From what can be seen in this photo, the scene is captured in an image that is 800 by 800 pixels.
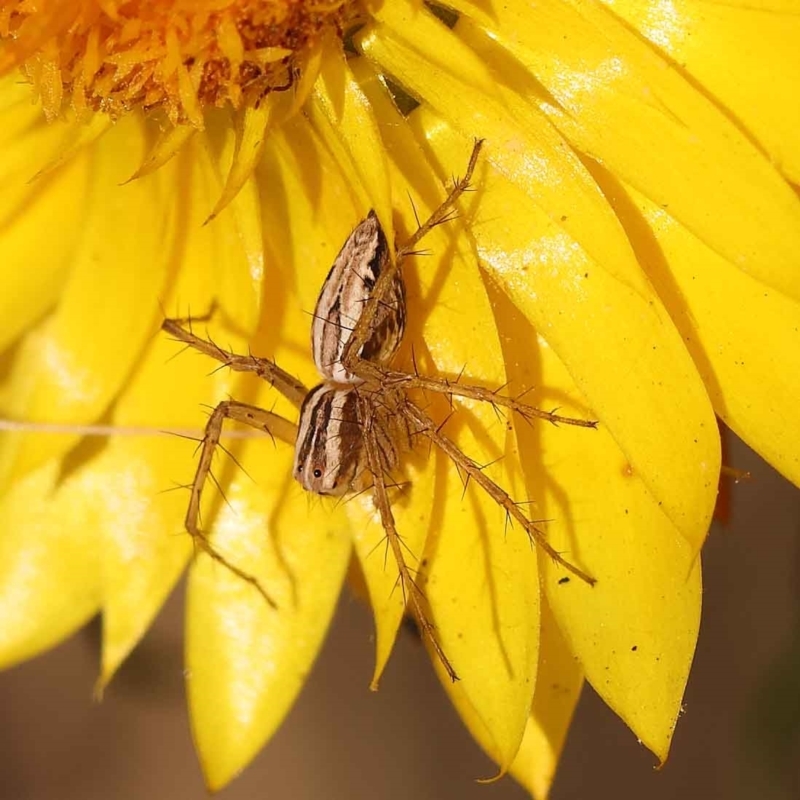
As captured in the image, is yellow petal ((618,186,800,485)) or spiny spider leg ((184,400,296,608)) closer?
yellow petal ((618,186,800,485))

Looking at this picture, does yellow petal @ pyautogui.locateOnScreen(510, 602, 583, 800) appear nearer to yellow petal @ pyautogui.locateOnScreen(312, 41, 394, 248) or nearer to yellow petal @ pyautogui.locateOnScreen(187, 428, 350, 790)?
yellow petal @ pyautogui.locateOnScreen(187, 428, 350, 790)

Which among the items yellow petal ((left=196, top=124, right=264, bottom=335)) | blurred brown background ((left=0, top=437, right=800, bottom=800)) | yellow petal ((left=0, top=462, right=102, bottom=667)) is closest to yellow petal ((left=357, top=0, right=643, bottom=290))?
yellow petal ((left=196, top=124, right=264, bottom=335))

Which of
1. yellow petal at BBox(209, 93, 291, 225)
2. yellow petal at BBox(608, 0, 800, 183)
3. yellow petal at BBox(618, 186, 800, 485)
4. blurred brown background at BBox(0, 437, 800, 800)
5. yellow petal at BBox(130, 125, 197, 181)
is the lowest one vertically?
blurred brown background at BBox(0, 437, 800, 800)

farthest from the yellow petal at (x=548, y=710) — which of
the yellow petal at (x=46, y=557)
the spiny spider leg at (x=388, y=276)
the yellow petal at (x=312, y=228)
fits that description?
the yellow petal at (x=46, y=557)

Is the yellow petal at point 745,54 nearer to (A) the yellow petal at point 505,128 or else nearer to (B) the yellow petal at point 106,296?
(A) the yellow petal at point 505,128

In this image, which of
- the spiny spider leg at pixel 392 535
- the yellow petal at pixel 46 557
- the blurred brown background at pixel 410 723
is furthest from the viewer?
the blurred brown background at pixel 410 723

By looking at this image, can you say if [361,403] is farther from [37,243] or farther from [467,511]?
[37,243]

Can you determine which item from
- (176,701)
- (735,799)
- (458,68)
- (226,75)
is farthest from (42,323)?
(735,799)

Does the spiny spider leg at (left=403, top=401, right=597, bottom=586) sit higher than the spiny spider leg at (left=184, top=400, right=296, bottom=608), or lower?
higher

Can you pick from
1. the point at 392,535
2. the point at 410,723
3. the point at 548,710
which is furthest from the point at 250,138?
the point at 410,723
